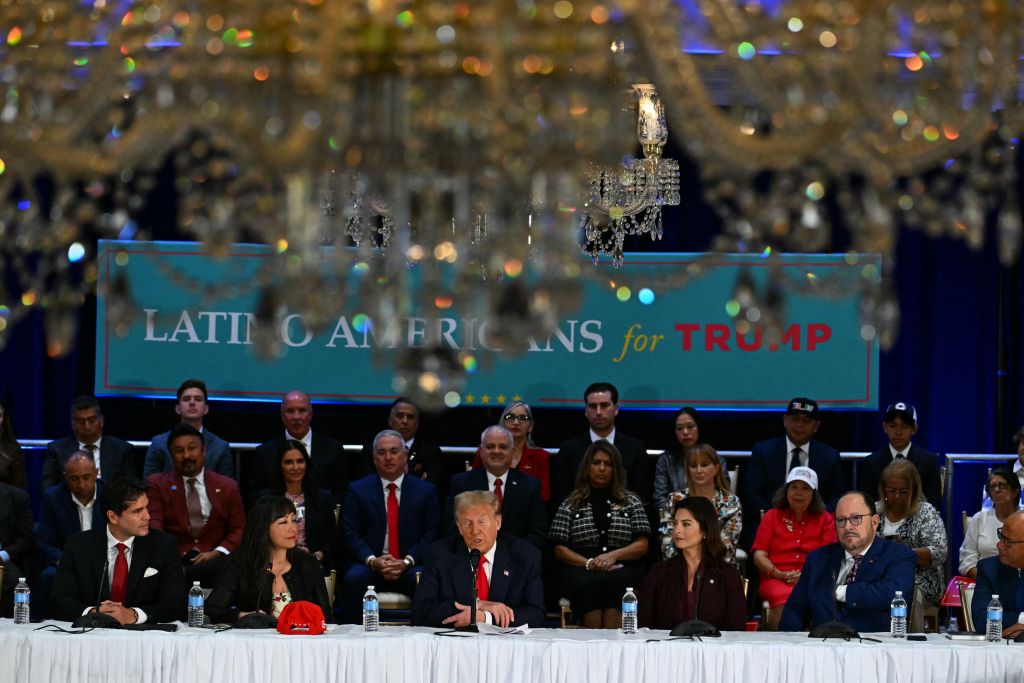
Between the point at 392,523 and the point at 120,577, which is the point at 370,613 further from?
the point at 392,523

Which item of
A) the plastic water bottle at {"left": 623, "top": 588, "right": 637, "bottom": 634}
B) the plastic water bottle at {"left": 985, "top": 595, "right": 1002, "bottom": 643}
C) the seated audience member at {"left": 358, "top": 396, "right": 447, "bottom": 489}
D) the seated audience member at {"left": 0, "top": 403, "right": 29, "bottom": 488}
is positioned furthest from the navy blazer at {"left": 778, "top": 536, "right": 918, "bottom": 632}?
the seated audience member at {"left": 0, "top": 403, "right": 29, "bottom": 488}

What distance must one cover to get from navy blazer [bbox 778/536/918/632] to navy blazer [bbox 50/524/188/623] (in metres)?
2.28

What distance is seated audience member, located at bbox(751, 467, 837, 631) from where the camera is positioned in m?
6.93

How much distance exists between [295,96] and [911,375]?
7.47m

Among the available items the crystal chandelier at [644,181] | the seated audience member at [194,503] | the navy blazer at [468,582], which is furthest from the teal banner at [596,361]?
the navy blazer at [468,582]

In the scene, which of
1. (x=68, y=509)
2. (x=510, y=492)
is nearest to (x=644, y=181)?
(x=510, y=492)

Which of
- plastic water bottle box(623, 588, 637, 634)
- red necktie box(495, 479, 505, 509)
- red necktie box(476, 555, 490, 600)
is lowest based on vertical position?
plastic water bottle box(623, 588, 637, 634)

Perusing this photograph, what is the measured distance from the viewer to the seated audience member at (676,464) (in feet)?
24.0

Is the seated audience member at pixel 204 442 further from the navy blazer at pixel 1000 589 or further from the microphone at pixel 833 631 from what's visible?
the navy blazer at pixel 1000 589

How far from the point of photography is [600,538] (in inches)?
279

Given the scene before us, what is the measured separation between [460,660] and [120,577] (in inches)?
58.0

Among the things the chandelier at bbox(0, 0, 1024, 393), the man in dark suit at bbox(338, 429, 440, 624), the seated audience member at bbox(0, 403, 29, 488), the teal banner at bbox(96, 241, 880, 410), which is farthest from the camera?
the teal banner at bbox(96, 241, 880, 410)

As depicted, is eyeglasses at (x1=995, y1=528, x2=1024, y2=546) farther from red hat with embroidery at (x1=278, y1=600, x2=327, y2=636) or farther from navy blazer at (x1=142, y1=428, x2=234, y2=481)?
navy blazer at (x1=142, y1=428, x2=234, y2=481)

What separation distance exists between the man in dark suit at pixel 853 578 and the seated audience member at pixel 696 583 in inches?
9.8
